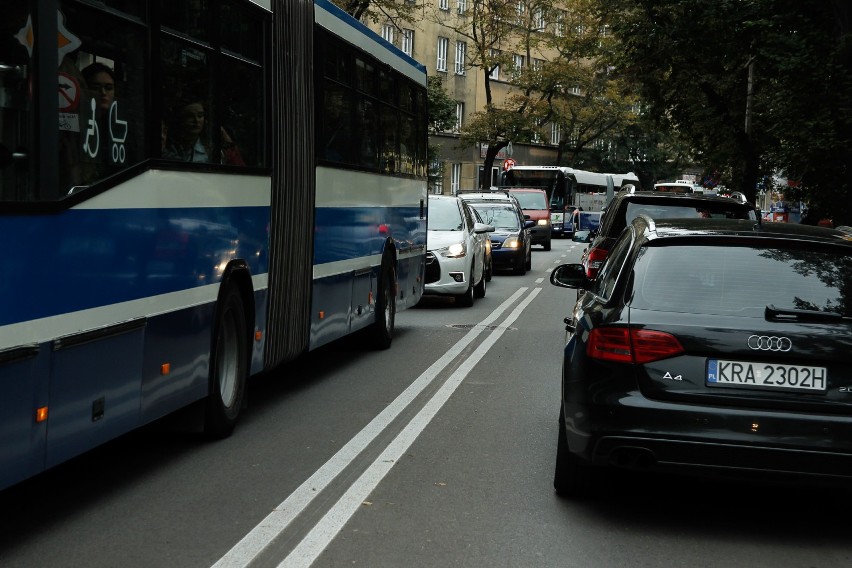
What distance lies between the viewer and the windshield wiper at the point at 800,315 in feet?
20.6

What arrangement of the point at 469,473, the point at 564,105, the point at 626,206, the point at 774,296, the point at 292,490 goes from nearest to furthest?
the point at 774,296, the point at 292,490, the point at 469,473, the point at 626,206, the point at 564,105

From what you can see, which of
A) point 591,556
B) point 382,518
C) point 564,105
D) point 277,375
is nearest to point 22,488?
point 382,518

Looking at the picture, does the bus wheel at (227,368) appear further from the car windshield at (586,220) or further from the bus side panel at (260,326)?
the car windshield at (586,220)

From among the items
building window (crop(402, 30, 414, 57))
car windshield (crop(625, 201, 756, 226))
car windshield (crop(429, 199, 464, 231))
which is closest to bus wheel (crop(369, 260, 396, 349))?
car windshield (crop(625, 201, 756, 226))

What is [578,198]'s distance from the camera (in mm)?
64375

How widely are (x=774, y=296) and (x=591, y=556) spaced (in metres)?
1.56

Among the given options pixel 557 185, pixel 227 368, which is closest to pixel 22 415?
pixel 227 368

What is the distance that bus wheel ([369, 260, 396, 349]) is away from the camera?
14039mm

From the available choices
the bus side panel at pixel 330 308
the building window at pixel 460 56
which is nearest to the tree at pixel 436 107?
the building window at pixel 460 56

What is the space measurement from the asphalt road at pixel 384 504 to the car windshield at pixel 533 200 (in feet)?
121

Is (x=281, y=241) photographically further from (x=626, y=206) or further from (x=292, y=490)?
(x=626, y=206)

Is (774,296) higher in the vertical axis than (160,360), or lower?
higher

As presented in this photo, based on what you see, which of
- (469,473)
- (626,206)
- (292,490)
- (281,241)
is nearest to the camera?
(292,490)

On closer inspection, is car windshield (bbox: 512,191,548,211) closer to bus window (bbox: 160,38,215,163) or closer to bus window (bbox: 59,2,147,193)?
bus window (bbox: 160,38,215,163)
